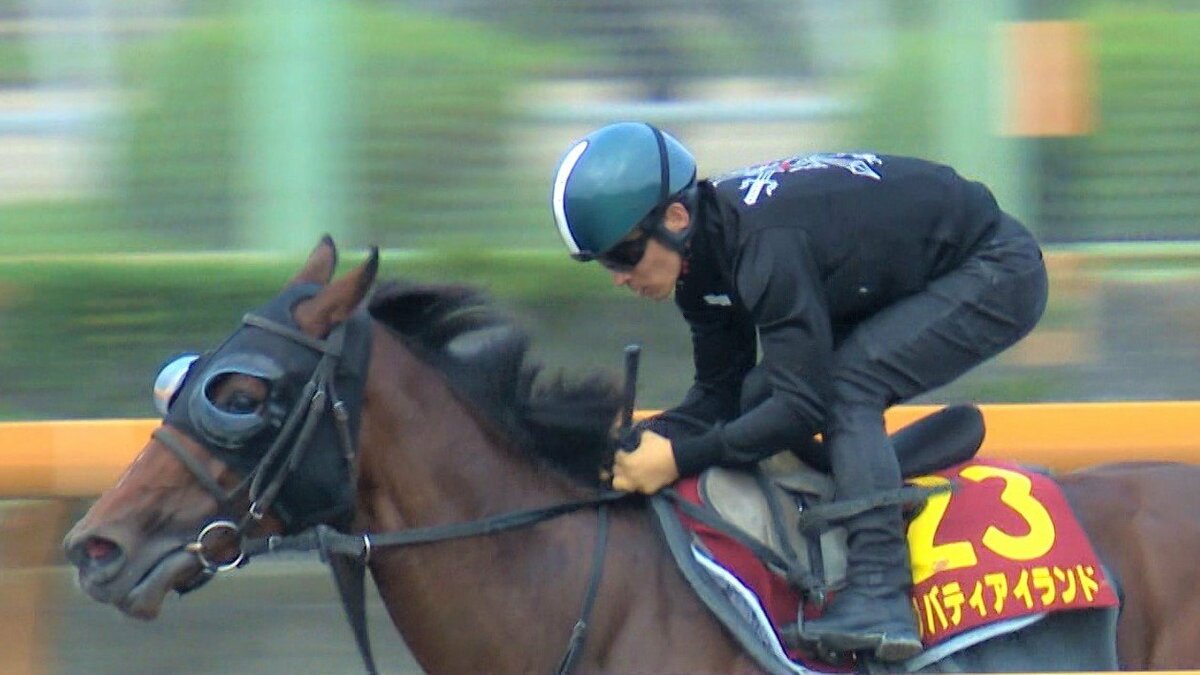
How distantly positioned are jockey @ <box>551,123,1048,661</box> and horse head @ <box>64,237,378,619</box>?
58 centimetres

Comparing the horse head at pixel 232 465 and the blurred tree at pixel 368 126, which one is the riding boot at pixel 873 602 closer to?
the horse head at pixel 232 465

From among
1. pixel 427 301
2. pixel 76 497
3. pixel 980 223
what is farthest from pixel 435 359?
pixel 76 497

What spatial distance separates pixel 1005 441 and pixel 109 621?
272 cm

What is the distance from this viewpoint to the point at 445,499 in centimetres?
375

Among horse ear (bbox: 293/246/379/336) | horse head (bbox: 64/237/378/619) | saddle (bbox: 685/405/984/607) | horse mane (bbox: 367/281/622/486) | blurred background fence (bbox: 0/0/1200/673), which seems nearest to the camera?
horse head (bbox: 64/237/378/619)

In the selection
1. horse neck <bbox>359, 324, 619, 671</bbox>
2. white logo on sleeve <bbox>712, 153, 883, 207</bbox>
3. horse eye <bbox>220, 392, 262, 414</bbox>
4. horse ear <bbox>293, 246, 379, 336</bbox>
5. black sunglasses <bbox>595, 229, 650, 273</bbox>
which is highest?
white logo on sleeve <bbox>712, 153, 883, 207</bbox>

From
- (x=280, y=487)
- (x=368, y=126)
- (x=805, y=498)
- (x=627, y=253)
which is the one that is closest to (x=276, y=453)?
(x=280, y=487)

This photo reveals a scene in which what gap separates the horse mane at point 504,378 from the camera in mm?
3832

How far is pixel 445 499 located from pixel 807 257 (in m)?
0.90

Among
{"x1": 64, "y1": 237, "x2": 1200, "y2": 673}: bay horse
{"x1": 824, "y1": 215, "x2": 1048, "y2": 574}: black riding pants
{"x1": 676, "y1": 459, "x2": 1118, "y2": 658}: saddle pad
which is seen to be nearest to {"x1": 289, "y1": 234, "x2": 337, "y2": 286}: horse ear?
{"x1": 64, "y1": 237, "x2": 1200, "y2": 673}: bay horse

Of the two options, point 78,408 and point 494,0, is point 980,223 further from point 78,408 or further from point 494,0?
point 78,408

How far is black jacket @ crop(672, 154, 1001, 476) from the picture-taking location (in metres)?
3.63

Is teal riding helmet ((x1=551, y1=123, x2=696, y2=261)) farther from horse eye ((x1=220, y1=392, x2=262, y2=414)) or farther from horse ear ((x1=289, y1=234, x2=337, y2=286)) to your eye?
horse eye ((x1=220, y1=392, x2=262, y2=414))

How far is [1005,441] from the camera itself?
5039mm
